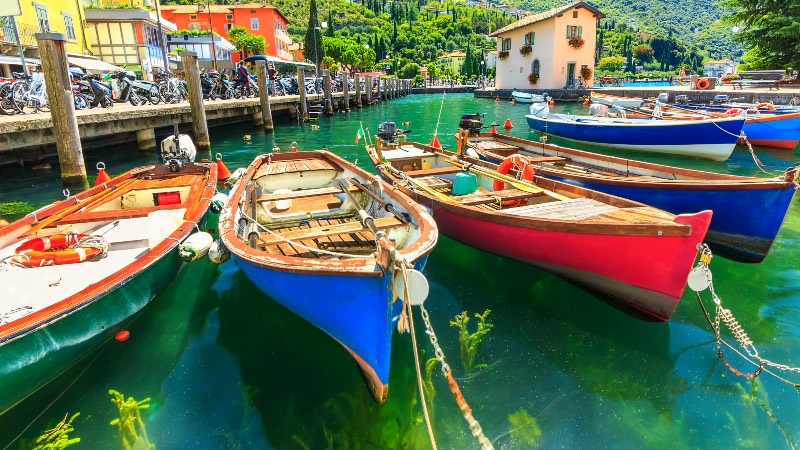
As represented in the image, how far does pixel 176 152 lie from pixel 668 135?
567 inches

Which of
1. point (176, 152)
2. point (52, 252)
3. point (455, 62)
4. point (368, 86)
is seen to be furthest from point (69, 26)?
point (455, 62)

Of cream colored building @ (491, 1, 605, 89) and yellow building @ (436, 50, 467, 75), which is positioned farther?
yellow building @ (436, 50, 467, 75)

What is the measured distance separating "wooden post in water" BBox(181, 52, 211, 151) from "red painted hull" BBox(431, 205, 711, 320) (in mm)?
13320

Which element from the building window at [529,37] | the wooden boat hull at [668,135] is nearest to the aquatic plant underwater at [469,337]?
the wooden boat hull at [668,135]

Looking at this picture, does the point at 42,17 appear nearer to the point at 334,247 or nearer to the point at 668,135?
the point at 334,247

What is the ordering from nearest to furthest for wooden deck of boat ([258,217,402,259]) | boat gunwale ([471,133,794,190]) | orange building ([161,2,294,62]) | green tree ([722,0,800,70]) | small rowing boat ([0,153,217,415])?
small rowing boat ([0,153,217,415]) → wooden deck of boat ([258,217,402,259]) → boat gunwale ([471,133,794,190]) → green tree ([722,0,800,70]) → orange building ([161,2,294,62])

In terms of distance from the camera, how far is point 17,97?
530 inches

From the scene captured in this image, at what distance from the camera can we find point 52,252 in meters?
5.60

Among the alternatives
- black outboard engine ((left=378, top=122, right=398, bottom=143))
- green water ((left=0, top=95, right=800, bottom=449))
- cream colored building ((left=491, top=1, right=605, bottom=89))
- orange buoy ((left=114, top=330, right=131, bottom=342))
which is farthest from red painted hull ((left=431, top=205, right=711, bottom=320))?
cream colored building ((left=491, top=1, right=605, bottom=89))

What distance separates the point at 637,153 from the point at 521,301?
43.0 feet

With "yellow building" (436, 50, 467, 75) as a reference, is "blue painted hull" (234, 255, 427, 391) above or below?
below

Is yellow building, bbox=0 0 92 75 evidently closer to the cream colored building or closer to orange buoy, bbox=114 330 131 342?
orange buoy, bbox=114 330 131 342

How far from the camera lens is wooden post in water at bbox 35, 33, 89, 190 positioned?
32.9 feet

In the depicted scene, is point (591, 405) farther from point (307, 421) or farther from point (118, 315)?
point (118, 315)
